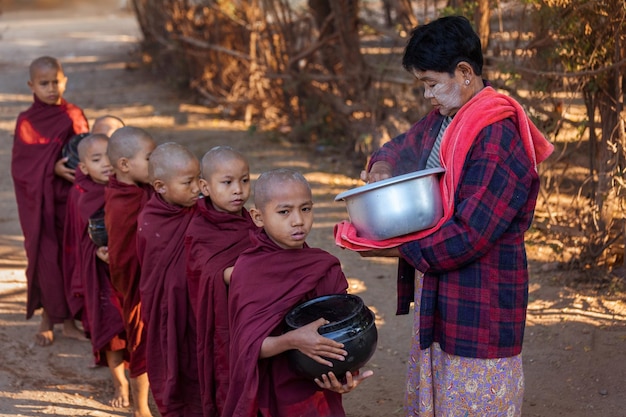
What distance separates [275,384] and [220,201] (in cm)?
83

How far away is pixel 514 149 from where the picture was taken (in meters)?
2.43

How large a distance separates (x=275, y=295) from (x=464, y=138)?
2.71 feet

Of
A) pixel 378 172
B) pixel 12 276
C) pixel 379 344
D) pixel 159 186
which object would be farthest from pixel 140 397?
pixel 12 276

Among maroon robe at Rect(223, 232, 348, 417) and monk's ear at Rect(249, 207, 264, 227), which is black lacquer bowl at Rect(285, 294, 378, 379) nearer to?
maroon robe at Rect(223, 232, 348, 417)

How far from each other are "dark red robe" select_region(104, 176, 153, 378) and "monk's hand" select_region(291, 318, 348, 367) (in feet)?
5.19

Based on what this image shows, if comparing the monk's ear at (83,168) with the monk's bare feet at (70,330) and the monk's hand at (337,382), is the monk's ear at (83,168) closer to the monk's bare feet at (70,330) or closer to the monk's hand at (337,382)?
the monk's bare feet at (70,330)

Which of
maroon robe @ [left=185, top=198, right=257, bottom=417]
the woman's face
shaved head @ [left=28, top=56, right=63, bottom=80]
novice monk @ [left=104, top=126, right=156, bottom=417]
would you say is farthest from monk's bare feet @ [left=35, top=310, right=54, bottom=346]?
the woman's face

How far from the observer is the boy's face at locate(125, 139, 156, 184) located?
3906 mm


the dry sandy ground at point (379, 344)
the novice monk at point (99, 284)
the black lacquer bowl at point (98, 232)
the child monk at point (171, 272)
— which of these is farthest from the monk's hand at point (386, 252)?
the novice monk at point (99, 284)

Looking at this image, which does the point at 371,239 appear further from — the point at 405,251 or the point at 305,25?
the point at 305,25

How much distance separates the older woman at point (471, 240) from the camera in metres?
2.40

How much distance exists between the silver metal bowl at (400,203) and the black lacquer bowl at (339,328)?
276 millimetres

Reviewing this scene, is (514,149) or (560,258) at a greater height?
(514,149)

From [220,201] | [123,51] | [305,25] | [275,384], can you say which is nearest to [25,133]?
[220,201]
